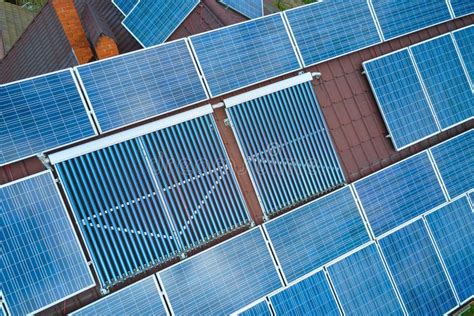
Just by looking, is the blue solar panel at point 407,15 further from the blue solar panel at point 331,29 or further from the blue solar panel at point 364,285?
the blue solar panel at point 364,285

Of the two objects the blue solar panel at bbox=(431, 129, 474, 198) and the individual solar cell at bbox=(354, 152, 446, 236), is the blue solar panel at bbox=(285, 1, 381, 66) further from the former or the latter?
the blue solar panel at bbox=(431, 129, 474, 198)

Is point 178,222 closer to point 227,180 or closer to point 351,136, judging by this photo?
point 227,180

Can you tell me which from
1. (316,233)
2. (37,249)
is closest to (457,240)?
(316,233)

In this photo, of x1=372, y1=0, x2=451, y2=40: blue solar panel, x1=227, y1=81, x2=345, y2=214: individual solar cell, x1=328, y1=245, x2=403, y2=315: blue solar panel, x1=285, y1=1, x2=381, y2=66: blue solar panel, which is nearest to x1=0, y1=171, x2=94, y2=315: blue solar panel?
x1=227, y1=81, x2=345, y2=214: individual solar cell

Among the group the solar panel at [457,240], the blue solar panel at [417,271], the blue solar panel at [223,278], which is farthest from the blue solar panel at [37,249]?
the solar panel at [457,240]

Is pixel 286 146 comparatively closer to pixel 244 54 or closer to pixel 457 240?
pixel 244 54

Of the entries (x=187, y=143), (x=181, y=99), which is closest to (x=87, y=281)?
Result: (x=187, y=143)
